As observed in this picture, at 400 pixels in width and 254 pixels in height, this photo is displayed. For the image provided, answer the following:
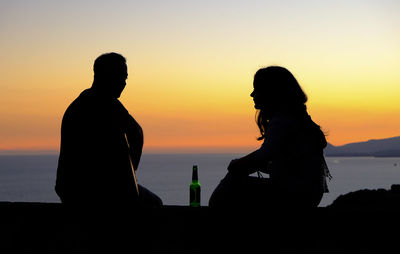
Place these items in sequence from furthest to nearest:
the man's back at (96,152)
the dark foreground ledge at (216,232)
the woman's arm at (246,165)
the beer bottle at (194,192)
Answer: the beer bottle at (194,192), the man's back at (96,152), the woman's arm at (246,165), the dark foreground ledge at (216,232)

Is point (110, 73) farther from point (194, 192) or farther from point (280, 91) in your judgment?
point (194, 192)

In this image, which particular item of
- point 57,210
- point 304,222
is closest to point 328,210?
point 304,222

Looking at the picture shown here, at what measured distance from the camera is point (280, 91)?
427 cm

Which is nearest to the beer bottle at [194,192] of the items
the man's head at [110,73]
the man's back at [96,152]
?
the man's back at [96,152]

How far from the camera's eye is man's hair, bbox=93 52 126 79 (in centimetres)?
432

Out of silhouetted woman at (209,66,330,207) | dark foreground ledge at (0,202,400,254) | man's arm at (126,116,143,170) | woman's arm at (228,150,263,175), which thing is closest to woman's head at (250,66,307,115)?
silhouetted woman at (209,66,330,207)

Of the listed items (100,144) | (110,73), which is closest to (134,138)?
(100,144)

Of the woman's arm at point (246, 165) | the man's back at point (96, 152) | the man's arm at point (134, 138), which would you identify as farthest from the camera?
the man's arm at point (134, 138)

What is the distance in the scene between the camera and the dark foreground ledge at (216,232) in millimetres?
4082

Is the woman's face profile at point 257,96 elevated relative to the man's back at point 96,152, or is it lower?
elevated

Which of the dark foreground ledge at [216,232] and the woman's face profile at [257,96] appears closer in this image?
the dark foreground ledge at [216,232]

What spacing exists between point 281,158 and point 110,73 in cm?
140

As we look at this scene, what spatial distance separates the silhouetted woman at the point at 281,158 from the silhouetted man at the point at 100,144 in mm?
748

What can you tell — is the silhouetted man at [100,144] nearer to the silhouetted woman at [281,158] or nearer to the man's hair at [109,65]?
the man's hair at [109,65]
